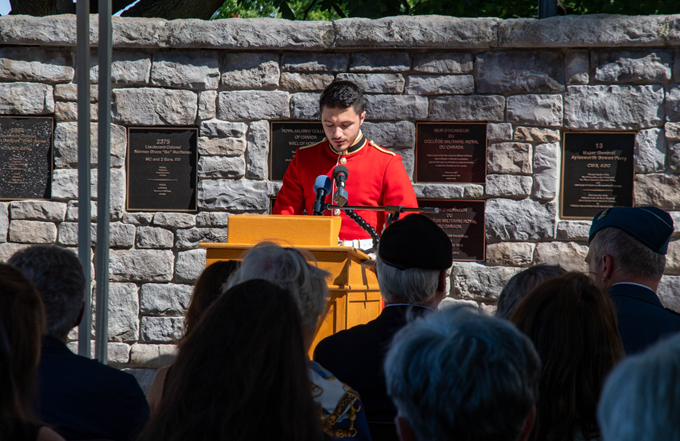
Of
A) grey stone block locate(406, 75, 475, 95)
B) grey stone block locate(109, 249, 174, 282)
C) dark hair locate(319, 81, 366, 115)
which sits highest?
grey stone block locate(406, 75, 475, 95)

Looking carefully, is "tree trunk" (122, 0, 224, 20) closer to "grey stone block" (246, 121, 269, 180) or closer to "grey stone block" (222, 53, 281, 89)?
"grey stone block" (222, 53, 281, 89)

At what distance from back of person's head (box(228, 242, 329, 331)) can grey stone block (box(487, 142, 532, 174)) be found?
3.19 metres

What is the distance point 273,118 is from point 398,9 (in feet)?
8.39

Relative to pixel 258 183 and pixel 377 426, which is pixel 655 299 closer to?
pixel 377 426

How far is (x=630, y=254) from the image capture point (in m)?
2.34

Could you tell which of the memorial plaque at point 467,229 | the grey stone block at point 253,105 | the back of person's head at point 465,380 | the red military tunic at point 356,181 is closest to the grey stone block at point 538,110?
the memorial plaque at point 467,229

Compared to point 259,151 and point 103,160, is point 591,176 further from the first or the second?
point 103,160

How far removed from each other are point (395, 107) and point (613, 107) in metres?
1.58

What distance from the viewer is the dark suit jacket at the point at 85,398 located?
62.9 inches

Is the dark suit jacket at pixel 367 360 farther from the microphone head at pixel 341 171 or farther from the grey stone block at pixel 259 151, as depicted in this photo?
the grey stone block at pixel 259 151

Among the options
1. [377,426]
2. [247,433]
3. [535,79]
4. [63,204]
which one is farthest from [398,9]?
[247,433]

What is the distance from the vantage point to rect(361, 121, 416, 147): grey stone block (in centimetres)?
495

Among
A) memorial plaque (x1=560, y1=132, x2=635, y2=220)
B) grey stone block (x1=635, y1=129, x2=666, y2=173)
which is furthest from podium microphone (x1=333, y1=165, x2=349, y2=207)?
grey stone block (x1=635, y1=129, x2=666, y2=173)

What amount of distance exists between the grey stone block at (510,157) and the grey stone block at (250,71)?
5.74ft
